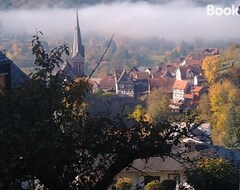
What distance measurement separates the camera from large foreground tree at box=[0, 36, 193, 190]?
8.83 ft

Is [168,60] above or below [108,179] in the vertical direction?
below

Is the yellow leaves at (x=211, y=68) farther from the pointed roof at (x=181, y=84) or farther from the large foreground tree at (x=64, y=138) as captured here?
the large foreground tree at (x=64, y=138)

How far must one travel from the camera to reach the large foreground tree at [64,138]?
8.83ft

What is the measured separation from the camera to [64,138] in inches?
111

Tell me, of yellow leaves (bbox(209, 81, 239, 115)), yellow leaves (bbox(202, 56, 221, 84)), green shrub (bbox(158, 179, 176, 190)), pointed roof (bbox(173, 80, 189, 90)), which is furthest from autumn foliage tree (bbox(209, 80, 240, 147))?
green shrub (bbox(158, 179, 176, 190))

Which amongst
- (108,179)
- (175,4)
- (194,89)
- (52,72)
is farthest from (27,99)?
(175,4)

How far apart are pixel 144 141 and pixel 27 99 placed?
1.95ft

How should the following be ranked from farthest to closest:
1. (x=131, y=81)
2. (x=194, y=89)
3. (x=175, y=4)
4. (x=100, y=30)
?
(x=175, y=4) < (x=100, y=30) < (x=131, y=81) < (x=194, y=89)

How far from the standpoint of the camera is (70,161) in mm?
2814

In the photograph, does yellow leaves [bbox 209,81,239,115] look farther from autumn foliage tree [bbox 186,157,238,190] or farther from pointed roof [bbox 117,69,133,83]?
autumn foliage tree [bbox 186,157,238,190]

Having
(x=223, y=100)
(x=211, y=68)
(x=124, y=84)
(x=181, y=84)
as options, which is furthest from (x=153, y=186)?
(x=124, y=84)

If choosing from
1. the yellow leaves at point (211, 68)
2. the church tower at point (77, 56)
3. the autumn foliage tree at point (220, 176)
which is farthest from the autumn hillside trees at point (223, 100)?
the autumn foliage tree at point (220, 176)

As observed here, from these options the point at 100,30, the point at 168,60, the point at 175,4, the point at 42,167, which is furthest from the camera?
the point at 175,4

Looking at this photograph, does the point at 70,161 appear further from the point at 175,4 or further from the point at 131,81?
the point at 175,4
